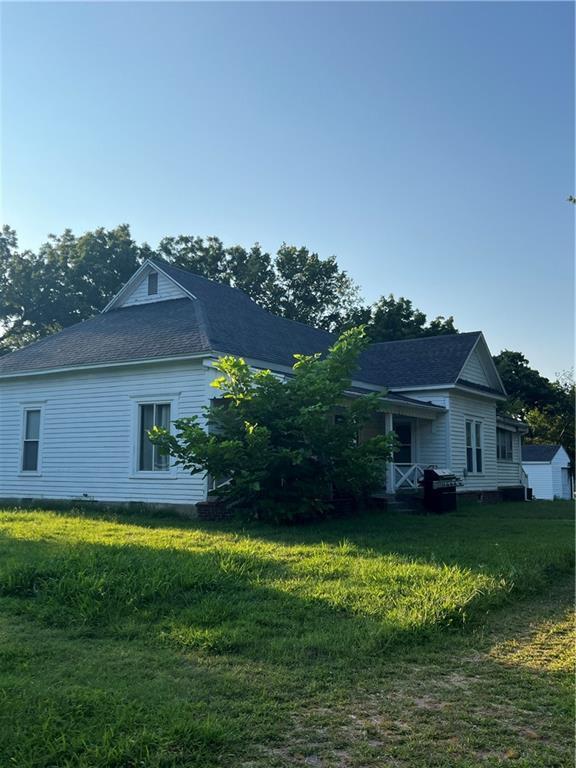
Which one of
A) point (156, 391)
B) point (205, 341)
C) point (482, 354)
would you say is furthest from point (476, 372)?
point (156, 391)

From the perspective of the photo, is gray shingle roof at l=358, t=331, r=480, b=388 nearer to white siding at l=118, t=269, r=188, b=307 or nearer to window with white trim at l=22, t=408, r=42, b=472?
white siding at l=118, t=269, r=188, b=307

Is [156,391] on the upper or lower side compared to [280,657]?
upper

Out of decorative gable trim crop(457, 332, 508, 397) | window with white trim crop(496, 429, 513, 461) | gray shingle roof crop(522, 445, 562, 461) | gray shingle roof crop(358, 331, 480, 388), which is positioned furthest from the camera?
gray shingle roof crop(522, 445, 562, 461)

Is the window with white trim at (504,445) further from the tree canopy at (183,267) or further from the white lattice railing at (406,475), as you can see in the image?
the tree canopy at (183,267)

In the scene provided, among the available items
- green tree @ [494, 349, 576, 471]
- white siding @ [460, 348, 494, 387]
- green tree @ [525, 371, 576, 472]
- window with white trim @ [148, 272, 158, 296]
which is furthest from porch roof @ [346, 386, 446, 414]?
green tree @ [525, 371, 576, 472]

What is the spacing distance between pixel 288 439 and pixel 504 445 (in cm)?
1653

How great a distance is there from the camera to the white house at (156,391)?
47.7ft

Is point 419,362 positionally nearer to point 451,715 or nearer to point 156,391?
point 156,391

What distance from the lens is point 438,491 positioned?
17.0m

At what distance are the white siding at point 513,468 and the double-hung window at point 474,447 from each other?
2188 millimetres

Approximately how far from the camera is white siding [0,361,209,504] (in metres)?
14.2

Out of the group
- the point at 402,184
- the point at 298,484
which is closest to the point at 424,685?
the point at 298,484

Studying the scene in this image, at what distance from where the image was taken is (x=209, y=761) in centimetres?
315

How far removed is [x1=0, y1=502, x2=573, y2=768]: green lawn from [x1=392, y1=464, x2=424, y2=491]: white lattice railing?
358 inches
